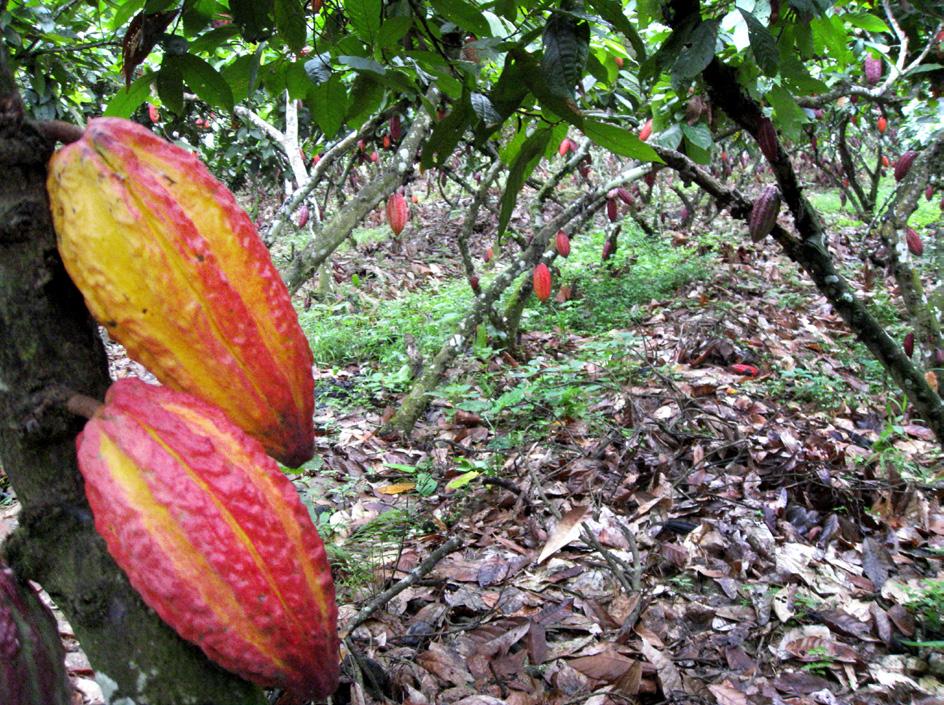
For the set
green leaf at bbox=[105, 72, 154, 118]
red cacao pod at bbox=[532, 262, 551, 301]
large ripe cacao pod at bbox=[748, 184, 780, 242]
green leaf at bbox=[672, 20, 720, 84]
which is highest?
green leaf at bbox=[672, 20, 720, 84]

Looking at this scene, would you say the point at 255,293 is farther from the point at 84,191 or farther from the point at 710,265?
the point at 710,265

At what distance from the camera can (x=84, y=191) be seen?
49cm

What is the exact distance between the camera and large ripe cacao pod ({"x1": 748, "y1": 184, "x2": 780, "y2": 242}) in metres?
1.58

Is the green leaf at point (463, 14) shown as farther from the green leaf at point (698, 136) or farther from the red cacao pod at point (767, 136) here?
the green leaf at point (698, 136)

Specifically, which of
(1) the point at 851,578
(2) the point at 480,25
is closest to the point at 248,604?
(2) the point at 480,25

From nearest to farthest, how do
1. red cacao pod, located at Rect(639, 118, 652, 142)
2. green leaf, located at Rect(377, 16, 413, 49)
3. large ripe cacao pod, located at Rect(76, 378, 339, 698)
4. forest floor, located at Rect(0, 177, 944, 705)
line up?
large ripe cacao pod, located at Rect(76, 378, 339, 698), green leaf, located at Rect(377, 16, 413, 49), forest floor, located at Rect(0, 177, 944, 705), red cacao pod, located at Rect(639, 118, 652, 142)

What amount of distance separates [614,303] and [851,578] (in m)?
3.17

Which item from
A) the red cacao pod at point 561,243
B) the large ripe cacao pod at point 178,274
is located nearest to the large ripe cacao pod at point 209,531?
the large ripe cacao pod at point 178,274

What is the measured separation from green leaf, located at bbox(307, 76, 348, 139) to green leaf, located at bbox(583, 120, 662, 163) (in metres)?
0.41

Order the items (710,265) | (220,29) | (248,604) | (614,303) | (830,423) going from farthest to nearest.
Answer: (710,265) < (614,303) < (830,423) < (220,29) < (248,604)

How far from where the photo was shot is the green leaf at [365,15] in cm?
95

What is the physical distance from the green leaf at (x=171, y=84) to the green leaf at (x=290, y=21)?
0.15 m

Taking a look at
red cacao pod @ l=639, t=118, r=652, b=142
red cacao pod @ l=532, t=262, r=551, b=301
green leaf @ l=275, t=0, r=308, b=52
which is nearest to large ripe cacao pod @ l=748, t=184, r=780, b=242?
green leaf @ l=275, t=0, r=308, b=52

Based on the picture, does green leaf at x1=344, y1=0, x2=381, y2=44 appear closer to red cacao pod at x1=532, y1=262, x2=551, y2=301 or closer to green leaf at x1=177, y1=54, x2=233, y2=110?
green leaf at x1=177, y1=54, x2=233, y2=110
